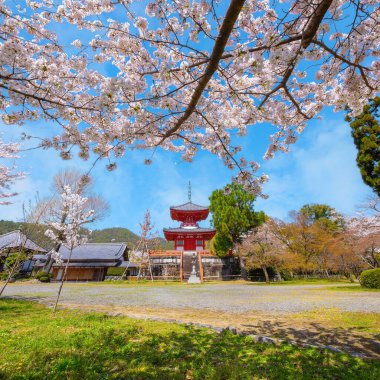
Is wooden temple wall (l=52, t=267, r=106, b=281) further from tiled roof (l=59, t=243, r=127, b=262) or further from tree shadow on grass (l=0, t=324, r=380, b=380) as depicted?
tree shadow on grass (l=0, t=324, r=380, b=380)

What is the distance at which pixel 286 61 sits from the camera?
9.12 ft

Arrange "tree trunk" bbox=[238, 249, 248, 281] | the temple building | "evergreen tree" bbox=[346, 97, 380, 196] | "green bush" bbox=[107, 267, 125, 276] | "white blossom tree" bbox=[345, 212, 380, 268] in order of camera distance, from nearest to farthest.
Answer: "evergreen tree" bbox=[346, 97, 380, 196] → "white blossom tree" bbox=[345, 212, 380, 268] → "tree trunk" bbox=[238, 249, 248, 281] → the temple building → "green bush" bbox=[107, 267, 125, 276]

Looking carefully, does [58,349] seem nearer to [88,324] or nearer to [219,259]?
[88,324]

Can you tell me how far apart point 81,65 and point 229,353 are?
4771 mm

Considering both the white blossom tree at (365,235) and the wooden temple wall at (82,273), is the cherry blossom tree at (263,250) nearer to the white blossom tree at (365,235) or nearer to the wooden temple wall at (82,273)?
the white blossom tree at (365,235)

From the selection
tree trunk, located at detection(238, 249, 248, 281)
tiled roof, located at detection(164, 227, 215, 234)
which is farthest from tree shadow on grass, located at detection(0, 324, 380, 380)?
tiled roof, located at detection(164, 227, 215, 234)

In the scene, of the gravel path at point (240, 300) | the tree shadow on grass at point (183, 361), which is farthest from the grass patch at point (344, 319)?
the tree shadow on grass at point (183, 361)

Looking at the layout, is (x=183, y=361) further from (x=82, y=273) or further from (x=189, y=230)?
(x=82, y=273)

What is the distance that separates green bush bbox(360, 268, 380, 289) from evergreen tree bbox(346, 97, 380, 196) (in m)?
4.64

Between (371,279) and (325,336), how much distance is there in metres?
12.9

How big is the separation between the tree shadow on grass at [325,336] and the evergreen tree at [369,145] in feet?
35.1

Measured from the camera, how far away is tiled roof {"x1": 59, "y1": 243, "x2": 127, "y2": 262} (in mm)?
28419

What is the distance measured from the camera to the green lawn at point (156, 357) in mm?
2674

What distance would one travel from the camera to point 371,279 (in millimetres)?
13844
